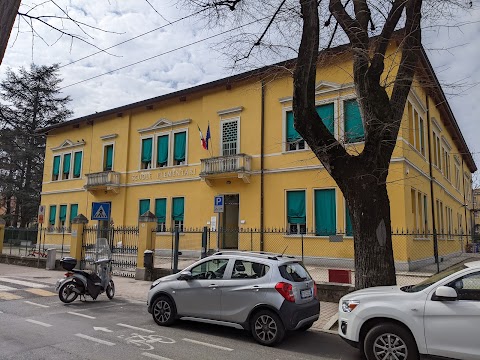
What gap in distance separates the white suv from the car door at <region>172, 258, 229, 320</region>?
268cm

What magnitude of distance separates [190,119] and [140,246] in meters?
11.1

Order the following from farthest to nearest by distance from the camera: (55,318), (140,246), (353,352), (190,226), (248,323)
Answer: (190,226), (140,246), (55,318), (248,323), (353,352)

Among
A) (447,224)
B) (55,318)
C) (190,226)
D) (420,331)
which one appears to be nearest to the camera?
(420,331)

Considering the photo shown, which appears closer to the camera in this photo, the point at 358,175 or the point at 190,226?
the point at 358,175

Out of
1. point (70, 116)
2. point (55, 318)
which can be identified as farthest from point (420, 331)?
point (70, 116)

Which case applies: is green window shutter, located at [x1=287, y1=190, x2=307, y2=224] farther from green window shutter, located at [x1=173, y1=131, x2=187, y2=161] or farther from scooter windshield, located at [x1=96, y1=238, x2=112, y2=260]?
scooter windshield, located at [x1=96, y1=238, x2=112, y2=260]

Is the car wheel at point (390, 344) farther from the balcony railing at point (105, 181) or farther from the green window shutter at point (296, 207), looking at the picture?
the balcony railing at point (105, 181)

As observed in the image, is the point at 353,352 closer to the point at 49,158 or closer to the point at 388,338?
the point at 388,338

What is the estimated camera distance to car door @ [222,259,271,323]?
7.20 meters

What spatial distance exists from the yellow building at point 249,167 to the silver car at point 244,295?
674cm

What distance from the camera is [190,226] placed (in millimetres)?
23234

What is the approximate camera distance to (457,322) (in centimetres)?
521

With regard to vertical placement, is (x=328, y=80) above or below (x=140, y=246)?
above

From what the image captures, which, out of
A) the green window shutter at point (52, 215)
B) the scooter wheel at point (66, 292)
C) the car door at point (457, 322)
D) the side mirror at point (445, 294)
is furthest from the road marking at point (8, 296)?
the green window shutter at point (52, 215)
